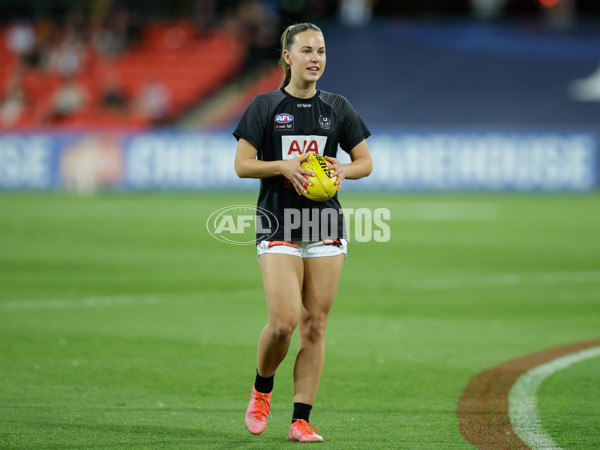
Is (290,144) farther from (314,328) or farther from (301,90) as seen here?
(314,328)

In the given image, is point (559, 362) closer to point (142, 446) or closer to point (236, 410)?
point (236, 410)

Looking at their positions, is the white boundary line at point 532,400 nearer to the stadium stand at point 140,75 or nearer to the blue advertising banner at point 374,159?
the blue advertising banner at point 374,159

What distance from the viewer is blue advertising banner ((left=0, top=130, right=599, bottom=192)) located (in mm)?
27297

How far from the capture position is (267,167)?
548 cm

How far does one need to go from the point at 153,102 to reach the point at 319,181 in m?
28.3

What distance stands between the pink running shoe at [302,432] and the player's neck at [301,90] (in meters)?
1.86

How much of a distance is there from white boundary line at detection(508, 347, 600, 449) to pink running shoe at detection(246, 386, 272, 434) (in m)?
1.46

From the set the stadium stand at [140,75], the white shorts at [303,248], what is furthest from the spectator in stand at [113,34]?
the white shorts at [303,248]

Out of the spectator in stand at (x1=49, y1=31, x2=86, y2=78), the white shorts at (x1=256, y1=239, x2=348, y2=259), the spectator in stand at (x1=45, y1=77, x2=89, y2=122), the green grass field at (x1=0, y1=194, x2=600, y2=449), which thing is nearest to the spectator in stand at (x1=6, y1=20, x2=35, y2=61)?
the spectator in stand at (x1=49, y1=31, x2=86, y2=78)

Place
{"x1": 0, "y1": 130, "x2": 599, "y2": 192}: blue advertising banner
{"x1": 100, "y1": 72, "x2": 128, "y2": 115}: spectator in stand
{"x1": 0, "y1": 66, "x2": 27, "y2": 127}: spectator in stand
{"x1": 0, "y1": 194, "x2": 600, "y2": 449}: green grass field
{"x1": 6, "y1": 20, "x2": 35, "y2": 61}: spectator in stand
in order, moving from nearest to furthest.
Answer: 1. {"x1": 0, "y1": 194, "x2": 600, "y2": 449}: green grass field
2. {"x1": 0, "y1": 130, "x2": 599, "y2": 192}: blue advertising banner
3. {"x1": 100, "y1": 72, "x2": 128, "y2": 115}: spectator in stand
4. {"x1": 0, "y1": 66, "x2": 27, "y2": 127}: spectator in stand
5. {"x1": 6, "y1": 20, "x2": 35, "y2": 61}: spectator in stand

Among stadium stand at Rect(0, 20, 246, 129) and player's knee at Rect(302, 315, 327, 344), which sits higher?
stadium stand at Rect(0, 20, 246, 129)

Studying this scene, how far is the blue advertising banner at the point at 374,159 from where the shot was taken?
27297mm

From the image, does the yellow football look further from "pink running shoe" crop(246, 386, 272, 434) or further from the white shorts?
"pink running shoe" crop(246, 386, 272, 434)

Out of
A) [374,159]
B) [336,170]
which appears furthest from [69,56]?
[336,170]
